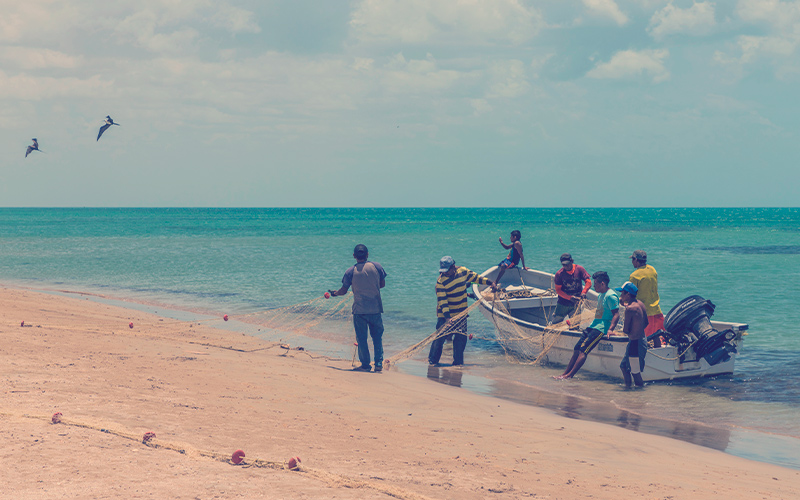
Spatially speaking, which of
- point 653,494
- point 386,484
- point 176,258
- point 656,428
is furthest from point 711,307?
point 176,258

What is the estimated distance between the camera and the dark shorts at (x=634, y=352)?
909cm

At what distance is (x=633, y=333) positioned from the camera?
898 cm

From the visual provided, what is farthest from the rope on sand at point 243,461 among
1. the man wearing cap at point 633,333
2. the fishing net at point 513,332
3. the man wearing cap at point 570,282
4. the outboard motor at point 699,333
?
the man wearing cap at point 570,282

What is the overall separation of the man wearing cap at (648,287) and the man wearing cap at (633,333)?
26cm

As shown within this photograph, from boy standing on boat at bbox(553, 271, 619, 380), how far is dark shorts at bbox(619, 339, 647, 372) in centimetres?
41

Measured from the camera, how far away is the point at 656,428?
7.52 meters

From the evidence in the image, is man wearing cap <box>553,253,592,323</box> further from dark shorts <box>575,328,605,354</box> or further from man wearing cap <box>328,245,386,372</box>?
man wearing cap <box>328,245,386,372</box>

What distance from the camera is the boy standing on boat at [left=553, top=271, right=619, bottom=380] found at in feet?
29.5

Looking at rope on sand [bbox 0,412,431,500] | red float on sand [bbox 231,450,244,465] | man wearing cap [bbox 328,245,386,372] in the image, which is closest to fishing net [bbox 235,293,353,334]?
man wearing cap [bbox 328,245,386,372]

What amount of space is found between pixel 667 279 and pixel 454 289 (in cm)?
1845

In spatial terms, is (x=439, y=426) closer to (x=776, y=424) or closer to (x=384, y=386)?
(x=384, y=386)

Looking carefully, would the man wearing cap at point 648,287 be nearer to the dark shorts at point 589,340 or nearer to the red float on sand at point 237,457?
the dark shorts at point 589,340

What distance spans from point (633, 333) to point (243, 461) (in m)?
6.12

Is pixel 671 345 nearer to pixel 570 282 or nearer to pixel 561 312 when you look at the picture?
pixel 570 282
